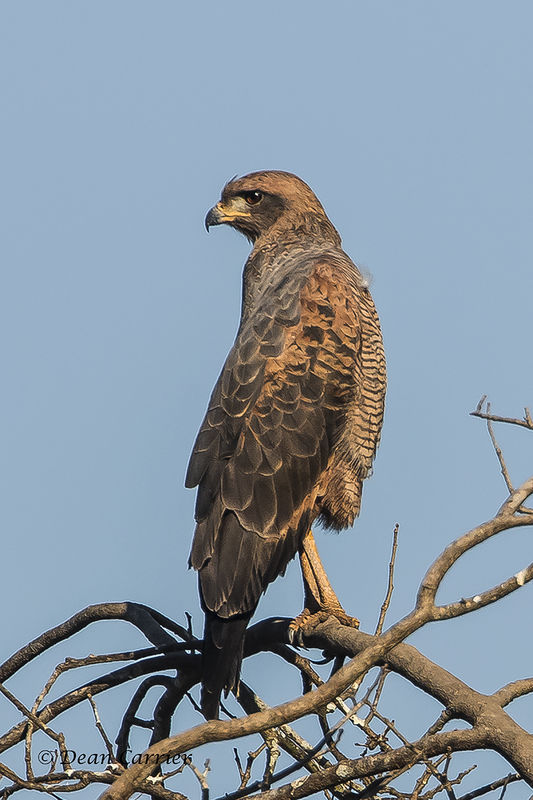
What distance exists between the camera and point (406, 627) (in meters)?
3.63

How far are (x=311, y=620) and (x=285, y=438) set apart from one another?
91cm

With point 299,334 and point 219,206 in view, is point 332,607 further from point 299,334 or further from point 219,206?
point 219,206

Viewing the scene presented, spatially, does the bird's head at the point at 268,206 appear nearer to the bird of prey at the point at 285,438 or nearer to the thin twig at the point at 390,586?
the bird of prey at the point at 285,438

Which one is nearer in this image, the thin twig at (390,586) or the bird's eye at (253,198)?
the thin twig at (390,586)

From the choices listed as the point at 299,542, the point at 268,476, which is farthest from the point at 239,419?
the point at 299,542

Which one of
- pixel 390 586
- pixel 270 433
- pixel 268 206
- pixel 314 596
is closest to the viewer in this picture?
pixel 390 586

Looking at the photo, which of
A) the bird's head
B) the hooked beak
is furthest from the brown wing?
the hooked beak

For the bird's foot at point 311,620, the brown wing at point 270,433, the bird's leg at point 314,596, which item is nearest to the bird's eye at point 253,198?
the brown wing at point 270,433

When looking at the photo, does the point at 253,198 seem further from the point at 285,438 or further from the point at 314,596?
the point at 314,596

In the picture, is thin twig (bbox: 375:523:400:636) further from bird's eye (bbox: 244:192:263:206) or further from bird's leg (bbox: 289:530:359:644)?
bird's eye (bbox: 244:192:263:206)

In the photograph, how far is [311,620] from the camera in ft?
19.2

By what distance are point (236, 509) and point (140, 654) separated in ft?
3.02

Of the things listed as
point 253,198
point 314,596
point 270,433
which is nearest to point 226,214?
point 253,198

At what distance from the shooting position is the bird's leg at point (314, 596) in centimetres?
589
